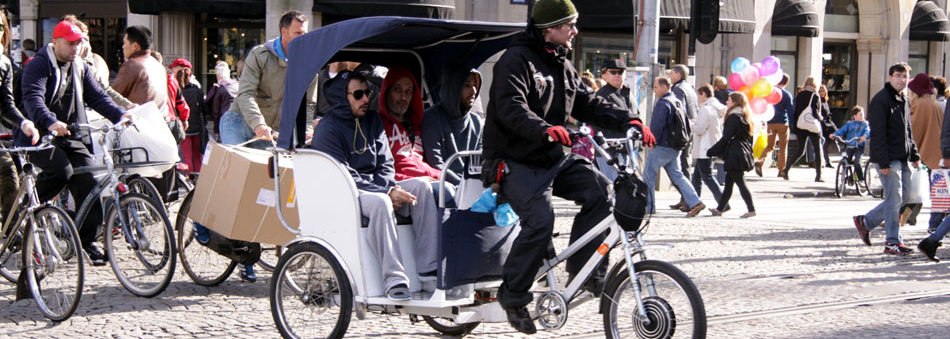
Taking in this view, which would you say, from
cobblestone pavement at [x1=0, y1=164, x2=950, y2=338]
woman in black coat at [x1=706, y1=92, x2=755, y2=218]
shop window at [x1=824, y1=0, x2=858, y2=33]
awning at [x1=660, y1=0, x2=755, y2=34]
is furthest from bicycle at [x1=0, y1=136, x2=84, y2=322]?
shop window at [x1=824, y1=0, x2=858, y2=33]

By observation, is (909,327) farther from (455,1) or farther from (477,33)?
(455,1)

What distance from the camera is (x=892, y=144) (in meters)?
10.0

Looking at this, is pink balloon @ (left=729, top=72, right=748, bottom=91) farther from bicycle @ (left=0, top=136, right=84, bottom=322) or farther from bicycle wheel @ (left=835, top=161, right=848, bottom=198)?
bicycle @ (left=0, top=136, right=84, bottom=322)

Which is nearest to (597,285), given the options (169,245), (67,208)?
(169,245)

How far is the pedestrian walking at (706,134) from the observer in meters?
13.7

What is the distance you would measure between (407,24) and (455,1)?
16.0 metres

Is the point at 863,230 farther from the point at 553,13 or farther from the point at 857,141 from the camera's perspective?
the point at 857,141

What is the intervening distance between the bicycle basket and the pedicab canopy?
1.19m

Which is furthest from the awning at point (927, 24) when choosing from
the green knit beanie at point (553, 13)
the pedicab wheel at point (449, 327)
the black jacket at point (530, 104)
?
the green knit beanie at point (553, 13)

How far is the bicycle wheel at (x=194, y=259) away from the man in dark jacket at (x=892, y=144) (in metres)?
5.60

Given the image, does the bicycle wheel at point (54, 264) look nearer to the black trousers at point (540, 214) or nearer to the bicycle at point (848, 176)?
the black trousers at point (540, 214)

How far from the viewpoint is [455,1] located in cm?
2122

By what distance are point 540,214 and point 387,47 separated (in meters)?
1.73

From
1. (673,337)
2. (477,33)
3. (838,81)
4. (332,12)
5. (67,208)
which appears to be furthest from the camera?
(838,81)
